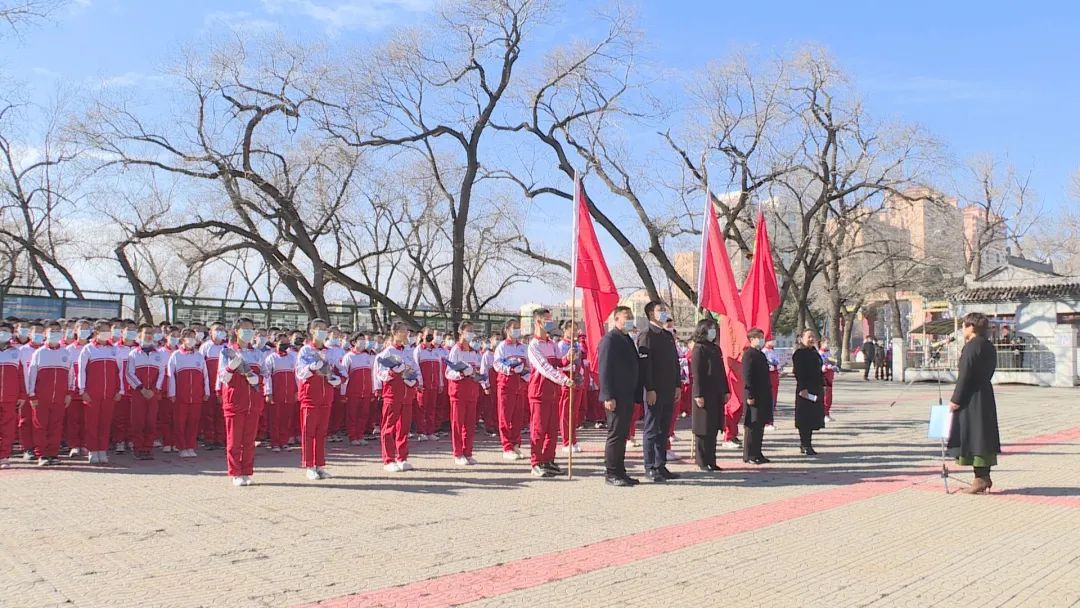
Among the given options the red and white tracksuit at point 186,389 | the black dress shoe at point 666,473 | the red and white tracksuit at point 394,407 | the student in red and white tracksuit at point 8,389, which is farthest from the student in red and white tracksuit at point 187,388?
the black dress shoe at point 666,473

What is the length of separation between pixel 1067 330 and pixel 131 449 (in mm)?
32153

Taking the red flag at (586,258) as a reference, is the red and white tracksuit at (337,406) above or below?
below

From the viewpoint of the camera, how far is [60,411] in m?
11.0

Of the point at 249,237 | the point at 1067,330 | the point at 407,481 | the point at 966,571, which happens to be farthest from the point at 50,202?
the point at 1067,330

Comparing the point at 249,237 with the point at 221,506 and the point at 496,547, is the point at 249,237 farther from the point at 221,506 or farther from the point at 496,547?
the point at 496,547

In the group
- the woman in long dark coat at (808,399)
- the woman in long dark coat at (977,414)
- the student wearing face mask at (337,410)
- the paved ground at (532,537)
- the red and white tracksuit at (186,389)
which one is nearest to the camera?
the paved ground at (532,537)

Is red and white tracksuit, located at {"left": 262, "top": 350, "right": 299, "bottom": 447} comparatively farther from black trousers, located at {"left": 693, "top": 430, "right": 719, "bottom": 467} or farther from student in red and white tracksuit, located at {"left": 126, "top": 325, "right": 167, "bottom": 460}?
black trousers, located at {"left": 693, "top": 430, "right": 719, "bottom": 467}

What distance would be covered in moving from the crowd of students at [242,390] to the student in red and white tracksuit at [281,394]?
2cm

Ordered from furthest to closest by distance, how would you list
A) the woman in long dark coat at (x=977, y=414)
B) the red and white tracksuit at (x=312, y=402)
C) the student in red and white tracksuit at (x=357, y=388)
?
the student in red and white tracksuit at (x=357, y=388) < the red and white tracksuit at (x=312, y=402) < the woman in long dark coat at (x=977, y=414)

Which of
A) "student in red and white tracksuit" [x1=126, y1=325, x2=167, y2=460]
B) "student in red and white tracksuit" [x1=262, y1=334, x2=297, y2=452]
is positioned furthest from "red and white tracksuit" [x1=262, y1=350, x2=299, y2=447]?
"student in red and white tracksuit" [x1=126, y1=325, x2=167, y2=460]

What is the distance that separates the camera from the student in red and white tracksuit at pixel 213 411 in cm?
1267

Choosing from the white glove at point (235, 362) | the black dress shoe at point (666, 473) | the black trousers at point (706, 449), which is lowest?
the black dress shoe at point (666, 473)

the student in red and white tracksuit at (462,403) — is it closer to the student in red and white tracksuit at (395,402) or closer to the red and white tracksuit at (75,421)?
the student in red and white tracksuit at (395,402)

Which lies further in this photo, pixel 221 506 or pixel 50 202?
pixel 50 202
